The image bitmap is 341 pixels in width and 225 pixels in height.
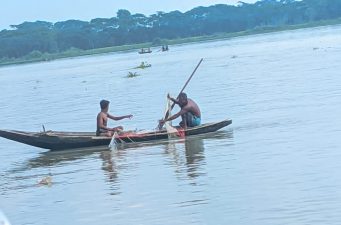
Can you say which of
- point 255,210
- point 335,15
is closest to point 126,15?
point 335,15

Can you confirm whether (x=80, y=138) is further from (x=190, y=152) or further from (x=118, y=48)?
(x=118, y=48)

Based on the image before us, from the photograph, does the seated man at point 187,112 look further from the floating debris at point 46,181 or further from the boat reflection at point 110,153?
the floating debris at point 46,181

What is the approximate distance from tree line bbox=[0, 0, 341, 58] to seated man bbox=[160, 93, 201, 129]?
117 m

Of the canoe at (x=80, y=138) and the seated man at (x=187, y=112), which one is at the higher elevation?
the seated man at (x=187, y=112)

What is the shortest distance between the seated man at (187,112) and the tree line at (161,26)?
11678 centimetres

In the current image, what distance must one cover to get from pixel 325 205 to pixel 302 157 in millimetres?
3779

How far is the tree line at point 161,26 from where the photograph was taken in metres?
138

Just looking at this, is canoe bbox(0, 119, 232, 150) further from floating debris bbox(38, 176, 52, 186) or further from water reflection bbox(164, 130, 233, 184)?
floating debris bbox(38, 176, 52, 186)

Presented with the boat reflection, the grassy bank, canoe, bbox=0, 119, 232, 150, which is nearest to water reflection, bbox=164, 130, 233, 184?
the boat reflection

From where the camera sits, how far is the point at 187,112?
59.5ft

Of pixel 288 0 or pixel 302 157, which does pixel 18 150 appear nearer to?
pixel 302 157

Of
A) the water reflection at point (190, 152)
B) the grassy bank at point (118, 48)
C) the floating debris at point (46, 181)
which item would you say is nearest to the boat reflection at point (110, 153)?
the water reflection at point (190, 152)

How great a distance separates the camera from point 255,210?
1059cm

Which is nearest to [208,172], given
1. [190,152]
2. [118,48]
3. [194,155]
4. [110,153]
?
[194,155]
